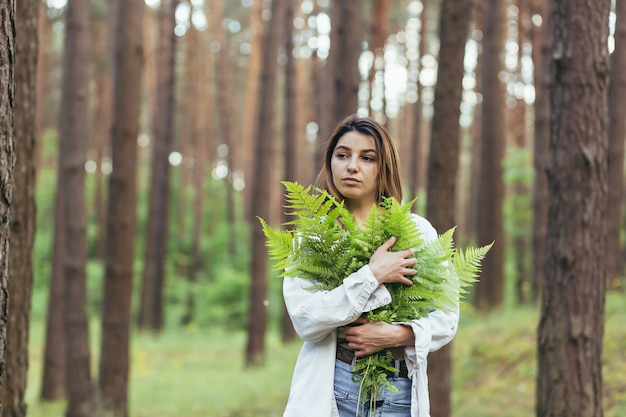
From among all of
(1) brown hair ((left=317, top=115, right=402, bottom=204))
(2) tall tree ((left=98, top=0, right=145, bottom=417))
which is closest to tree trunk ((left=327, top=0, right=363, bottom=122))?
(2) tall tree ((left=98, top=0, right=145, bottom=417))

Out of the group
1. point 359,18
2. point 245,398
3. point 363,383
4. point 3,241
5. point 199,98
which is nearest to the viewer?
point 3,241

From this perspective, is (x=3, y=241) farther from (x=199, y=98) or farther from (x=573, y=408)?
(x=199, y=98)

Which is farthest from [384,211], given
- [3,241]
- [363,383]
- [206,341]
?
[206,341]

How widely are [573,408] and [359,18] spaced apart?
6792mm

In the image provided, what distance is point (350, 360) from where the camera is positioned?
127 inches

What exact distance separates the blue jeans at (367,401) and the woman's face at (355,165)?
825 millimetres

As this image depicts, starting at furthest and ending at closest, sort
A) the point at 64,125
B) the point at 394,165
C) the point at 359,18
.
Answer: the point at 359,18 → the point at 64,125 → the point at 394,165

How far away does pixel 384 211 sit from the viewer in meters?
3.21

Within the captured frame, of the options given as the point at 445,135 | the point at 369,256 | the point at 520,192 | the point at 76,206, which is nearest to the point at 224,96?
the point at 520,192

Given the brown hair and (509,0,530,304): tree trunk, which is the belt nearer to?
the brown hair

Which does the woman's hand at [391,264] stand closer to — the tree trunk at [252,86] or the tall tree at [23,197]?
the tall tree at [23,197]

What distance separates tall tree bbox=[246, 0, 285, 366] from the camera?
1527 cm

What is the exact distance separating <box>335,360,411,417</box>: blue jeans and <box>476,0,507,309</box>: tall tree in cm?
1179

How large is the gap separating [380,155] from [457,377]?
763 cm
